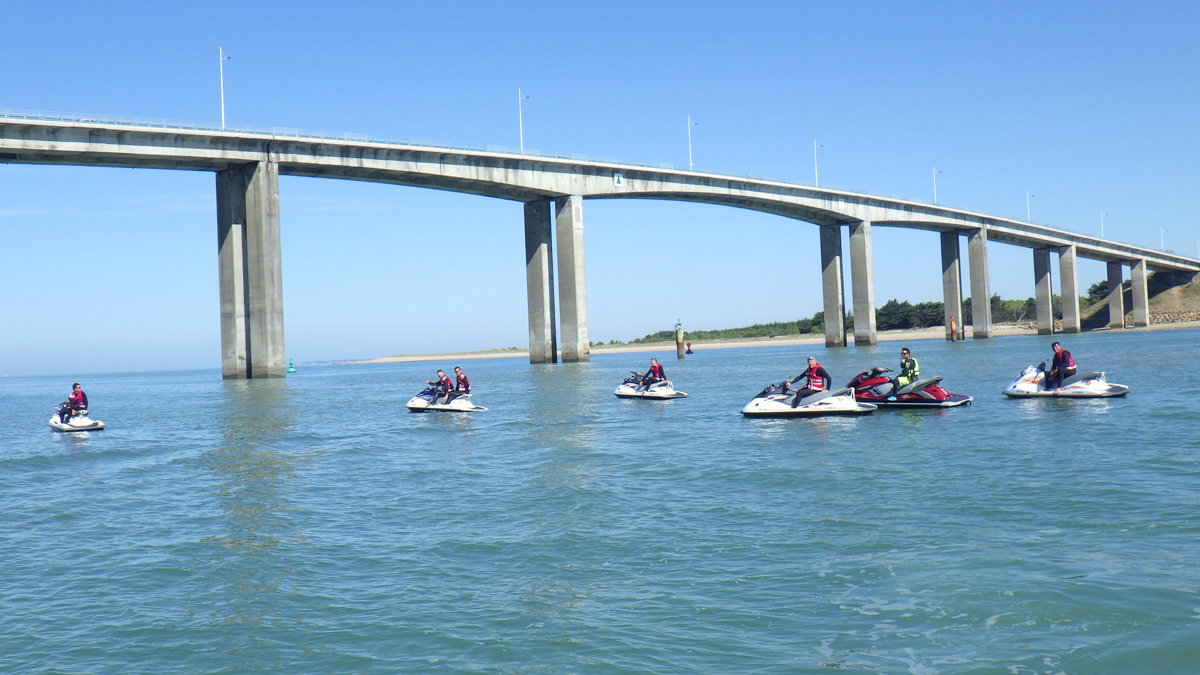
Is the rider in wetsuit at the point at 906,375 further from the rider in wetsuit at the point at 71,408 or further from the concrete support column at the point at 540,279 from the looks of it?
the concrete support column at the point at 540,279

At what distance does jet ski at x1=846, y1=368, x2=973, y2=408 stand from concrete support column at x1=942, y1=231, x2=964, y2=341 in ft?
281

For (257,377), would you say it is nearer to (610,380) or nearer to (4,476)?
Result: (610,380)

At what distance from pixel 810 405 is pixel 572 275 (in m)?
49.7

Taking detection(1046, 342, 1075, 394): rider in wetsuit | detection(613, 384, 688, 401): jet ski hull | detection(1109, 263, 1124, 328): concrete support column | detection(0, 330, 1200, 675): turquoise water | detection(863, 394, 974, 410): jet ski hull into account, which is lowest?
detection(0, 330, 1200, 675): turquoise water

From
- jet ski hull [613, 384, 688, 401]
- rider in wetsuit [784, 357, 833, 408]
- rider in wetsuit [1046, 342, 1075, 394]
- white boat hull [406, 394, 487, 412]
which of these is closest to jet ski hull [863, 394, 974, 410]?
rider in wetsuit [784, 357, 833, 408]

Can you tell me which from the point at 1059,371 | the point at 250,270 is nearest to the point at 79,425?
the point at 250,270

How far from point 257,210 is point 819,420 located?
47.2 metres

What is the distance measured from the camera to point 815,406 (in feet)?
84.2

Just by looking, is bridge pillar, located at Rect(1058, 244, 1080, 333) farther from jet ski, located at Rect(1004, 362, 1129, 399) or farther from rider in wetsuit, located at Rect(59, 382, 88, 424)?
rider in wetsuit, located at Rect(59, 382, 88, 424)

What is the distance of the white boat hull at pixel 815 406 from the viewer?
2566 cm

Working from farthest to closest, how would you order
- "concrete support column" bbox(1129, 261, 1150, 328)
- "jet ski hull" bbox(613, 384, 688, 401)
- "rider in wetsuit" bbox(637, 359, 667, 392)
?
"concrete support column" bbox(1129, 261, 1150, 328) < "rider in wetsuit" bbox(637, 359, 667, 392) < "jet ski hull" bbox(613, 384, 688, 401)

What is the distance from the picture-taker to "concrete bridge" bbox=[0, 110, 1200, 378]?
181ft

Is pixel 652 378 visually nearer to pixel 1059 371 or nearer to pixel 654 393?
pixel 654 393

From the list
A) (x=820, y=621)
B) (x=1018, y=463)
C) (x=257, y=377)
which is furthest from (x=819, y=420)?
(x=257, y=377)
